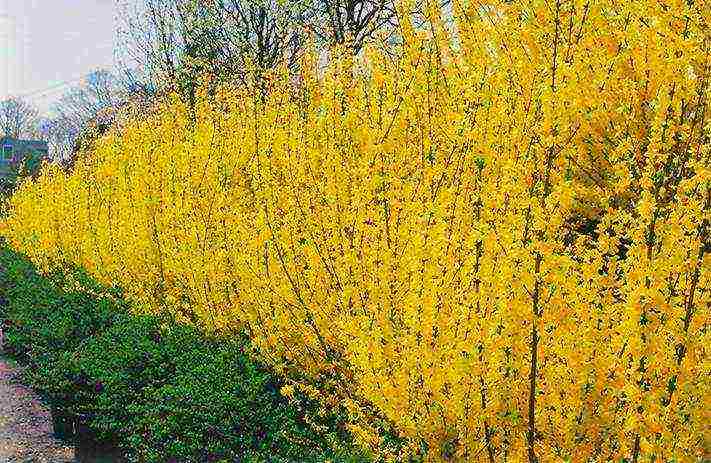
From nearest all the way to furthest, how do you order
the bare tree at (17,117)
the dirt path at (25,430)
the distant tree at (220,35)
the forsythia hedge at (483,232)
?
the forsythia hedge at (483,232)
the dirt path at (25,430)
the distant tree at (220,35)
the bare tree at (17,117)

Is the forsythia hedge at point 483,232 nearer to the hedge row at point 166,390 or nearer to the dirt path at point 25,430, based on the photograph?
the hedge row at point 166,390

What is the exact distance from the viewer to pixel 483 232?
3340 millimetres

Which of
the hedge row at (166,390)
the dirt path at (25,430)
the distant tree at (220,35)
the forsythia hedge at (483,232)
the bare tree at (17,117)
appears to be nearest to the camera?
the forsythia hedge at (483,232)

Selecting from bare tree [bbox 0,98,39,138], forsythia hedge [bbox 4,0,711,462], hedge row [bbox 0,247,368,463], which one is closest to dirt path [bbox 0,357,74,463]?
hedge row [bbox 0,247,368,463]

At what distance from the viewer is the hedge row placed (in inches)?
206

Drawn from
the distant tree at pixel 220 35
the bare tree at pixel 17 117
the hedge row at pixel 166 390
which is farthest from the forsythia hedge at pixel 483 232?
the bare tree at pixel 17 117

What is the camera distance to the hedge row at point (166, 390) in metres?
5.23

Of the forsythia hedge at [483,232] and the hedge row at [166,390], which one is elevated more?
the forsythia hedge at [483,232]

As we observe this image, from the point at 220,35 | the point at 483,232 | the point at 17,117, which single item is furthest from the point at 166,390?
the point at 17,117

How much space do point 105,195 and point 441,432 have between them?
706cm

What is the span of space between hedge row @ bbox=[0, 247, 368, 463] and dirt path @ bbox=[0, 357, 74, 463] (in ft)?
2.05

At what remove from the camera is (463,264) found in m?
3.59

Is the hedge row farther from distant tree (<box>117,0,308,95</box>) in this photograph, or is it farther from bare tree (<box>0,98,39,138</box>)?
bare tree (<box>0,98,39,138</box>)

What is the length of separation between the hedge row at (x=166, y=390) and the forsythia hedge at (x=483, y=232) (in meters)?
0.28
